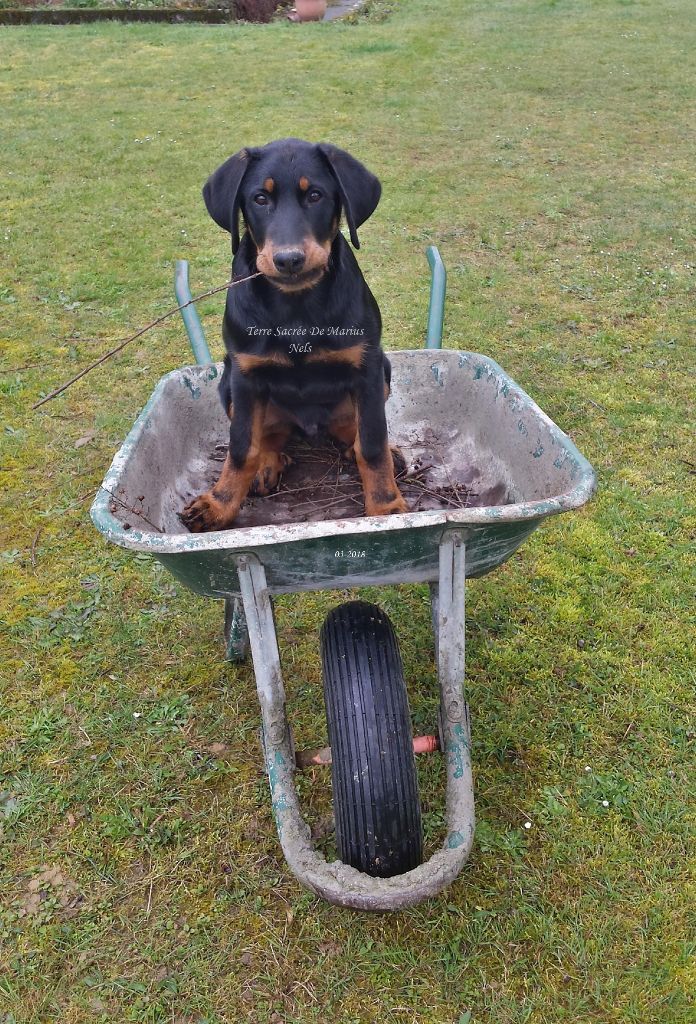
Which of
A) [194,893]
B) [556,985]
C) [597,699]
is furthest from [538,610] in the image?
[194,893]

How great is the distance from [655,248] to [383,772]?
5782 mm

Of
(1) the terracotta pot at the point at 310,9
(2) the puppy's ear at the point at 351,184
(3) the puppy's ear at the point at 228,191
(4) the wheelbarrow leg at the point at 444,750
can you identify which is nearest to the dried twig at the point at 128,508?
(4) the wheelbarrow leg at the point at 444,750

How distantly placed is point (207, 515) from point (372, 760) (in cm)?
99

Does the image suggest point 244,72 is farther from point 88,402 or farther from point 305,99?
point 88,402

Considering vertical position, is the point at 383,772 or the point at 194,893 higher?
the point at 383,772

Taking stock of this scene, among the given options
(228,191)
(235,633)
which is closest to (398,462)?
(235,633)

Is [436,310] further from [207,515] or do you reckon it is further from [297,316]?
[207,515]

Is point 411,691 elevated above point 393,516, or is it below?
below

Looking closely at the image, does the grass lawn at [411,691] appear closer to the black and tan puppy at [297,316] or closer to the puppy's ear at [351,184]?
the black and tan puppy at [297,316]

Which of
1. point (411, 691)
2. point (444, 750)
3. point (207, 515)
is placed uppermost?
point (207, 515)

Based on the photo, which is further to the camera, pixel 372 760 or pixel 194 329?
pixel 194 329

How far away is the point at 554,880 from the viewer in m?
2.14

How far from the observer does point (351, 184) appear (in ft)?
Answer: 7.09

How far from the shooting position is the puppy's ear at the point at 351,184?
214 centimetres
